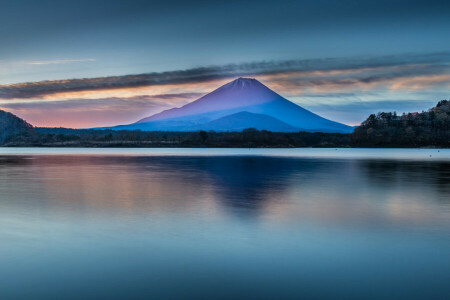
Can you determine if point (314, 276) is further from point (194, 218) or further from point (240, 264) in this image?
point (194, 218)

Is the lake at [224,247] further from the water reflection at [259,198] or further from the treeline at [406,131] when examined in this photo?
the treeline at [406,131]

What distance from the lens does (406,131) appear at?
520 ft

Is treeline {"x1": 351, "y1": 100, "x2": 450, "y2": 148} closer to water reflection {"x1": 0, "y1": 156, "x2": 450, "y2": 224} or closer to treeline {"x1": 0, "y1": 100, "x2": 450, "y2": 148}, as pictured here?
treeline {"x1": 0, "y1": 100, "x2": 450, "y2": 148}

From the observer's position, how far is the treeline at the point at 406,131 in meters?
153

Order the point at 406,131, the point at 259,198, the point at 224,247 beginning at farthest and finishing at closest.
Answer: the point at 406,131
the point at 259,198
the point at 224,247

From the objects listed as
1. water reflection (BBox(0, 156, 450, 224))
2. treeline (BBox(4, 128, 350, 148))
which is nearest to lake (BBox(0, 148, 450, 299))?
water reflection (BBox(0, 156, 450, 224))

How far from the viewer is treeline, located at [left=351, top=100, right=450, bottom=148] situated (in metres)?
153

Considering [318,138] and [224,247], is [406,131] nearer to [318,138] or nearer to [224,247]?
[318,138]

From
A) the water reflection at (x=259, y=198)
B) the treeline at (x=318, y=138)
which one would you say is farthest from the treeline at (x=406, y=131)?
the water reflection at (x=259, y=198)

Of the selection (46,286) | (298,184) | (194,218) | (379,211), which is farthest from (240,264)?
(298,184)

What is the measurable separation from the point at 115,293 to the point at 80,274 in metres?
1.20

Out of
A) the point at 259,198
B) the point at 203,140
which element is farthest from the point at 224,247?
the point at 203,140

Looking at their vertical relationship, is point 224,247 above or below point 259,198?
above

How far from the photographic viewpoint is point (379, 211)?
13.3m
